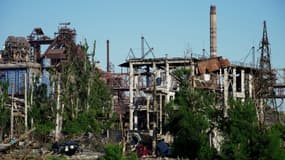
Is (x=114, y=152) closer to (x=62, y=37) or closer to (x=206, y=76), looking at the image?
(x=206, y=76)

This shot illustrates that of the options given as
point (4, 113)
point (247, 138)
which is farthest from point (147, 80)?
point (247, 138)

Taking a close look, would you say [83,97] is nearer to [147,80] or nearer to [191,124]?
[147,80]

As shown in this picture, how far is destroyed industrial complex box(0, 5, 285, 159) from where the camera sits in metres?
40.4

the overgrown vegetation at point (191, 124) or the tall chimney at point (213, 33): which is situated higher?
the tall chimney at point (213, 33)

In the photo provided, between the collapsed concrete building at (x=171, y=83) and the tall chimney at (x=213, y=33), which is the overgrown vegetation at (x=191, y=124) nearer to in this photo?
the collapsed concrete building at (x=171, y=83)

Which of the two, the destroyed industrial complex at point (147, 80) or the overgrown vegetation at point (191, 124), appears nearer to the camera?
the overgrown vegetation at point (191, 124)

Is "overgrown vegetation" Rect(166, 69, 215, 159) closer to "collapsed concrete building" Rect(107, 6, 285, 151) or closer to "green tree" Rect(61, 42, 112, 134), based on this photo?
"collapsed concrete building" Rect(107, 6, 285, 151)

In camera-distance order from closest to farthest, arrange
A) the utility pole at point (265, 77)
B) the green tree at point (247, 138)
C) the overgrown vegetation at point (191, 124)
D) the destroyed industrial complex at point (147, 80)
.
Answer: the green tree at point (247, 138) < the overgrown vegetation at point (191, 124) < the destroyed industrial complex at point (147, 80) < the utility pole at point (265, 77)

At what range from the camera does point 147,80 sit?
4856 cm

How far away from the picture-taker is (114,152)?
22062 mm

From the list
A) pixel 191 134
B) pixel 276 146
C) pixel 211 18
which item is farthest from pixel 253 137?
pixel 211 18

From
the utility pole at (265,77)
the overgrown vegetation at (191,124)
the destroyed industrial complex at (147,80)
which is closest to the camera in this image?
the overgrown vegetation at (191,124)

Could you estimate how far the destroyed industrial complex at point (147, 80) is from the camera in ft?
132

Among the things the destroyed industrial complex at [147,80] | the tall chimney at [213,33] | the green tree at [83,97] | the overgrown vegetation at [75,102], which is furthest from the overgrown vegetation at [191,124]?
the tall chimney at [213,33]
